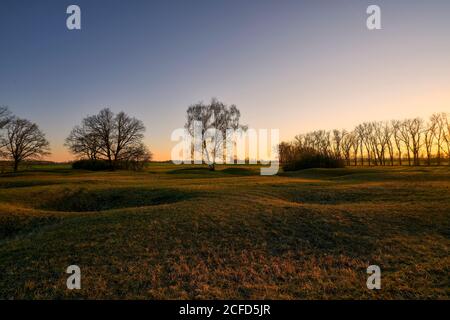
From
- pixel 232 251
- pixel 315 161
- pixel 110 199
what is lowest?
pixel 232 251

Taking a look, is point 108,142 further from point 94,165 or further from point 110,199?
point 110,199

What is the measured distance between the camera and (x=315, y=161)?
47.9 metres

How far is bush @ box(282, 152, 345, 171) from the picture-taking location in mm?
47281

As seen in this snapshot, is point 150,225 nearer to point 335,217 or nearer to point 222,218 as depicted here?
point 222,218

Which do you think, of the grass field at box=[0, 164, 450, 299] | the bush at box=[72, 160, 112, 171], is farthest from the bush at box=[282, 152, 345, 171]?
the bush at box=[72, 160, 112, 171]

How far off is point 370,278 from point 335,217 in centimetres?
525

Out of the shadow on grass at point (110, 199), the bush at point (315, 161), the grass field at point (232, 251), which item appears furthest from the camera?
the bush at point (315, 161)

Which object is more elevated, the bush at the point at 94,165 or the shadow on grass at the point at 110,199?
the bush at the point at 94,165

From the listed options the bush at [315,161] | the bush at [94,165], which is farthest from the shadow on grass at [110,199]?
the bush at [94,165]

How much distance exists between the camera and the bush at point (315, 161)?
47.3 m

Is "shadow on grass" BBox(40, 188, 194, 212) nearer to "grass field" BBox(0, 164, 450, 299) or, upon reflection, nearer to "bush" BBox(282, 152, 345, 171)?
"grass field" BBox(0, 164, 450, 299)

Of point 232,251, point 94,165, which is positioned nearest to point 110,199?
point 232,251

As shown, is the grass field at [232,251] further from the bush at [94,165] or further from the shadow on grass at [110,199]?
the bush at [94,165]
